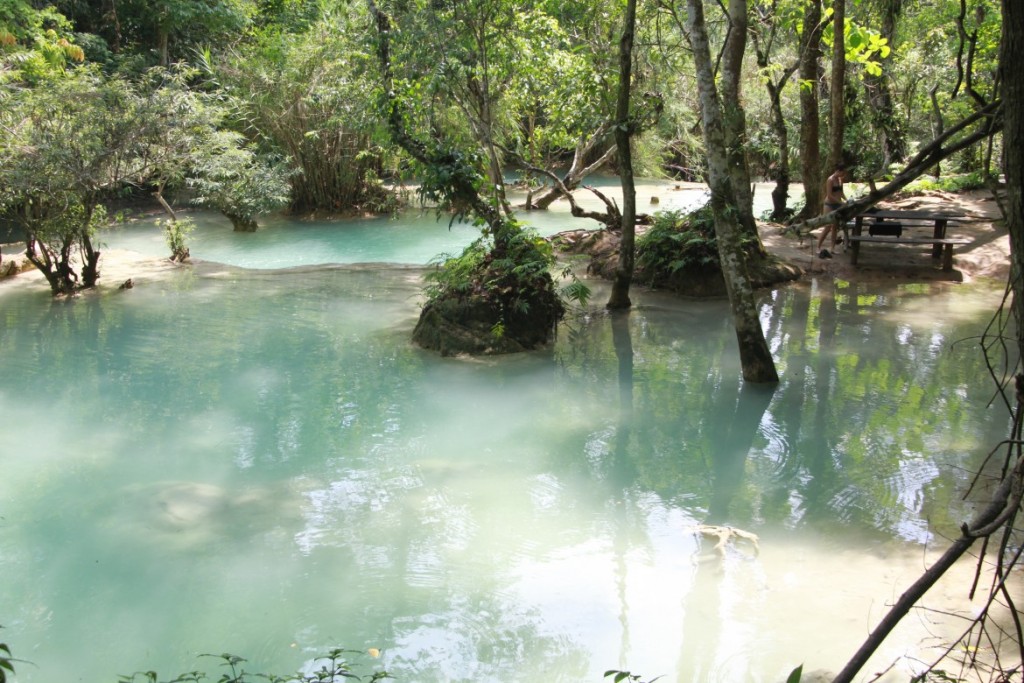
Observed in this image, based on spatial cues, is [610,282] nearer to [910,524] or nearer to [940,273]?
[940,273]

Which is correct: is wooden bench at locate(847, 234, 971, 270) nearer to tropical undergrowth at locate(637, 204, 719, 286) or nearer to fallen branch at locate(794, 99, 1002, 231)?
tropical undergrowth at locate(637, 204, 719, 286)

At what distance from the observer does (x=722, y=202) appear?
7.43 meters

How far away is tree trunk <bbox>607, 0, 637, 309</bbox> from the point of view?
9.71m

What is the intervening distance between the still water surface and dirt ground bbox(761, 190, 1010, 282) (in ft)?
4.42

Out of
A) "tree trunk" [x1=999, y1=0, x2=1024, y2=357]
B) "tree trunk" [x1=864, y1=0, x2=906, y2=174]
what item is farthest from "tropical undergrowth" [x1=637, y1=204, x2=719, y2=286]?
"tree trunk" [x1=999, y1=0, x2=1024, y2=357]

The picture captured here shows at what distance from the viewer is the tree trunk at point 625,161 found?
9711 mm

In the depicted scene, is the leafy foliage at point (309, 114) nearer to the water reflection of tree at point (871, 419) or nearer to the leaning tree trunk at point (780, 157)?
the leaning tree trunk at point (780, 157)

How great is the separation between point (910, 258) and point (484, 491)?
9.46m

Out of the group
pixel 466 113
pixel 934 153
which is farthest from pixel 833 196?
pixel 934 153

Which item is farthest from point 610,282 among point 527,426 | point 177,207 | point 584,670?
point 177,207

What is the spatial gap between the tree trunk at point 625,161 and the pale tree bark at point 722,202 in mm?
2234

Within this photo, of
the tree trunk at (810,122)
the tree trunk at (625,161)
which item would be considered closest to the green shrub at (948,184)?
the tree trunk at (810,122)

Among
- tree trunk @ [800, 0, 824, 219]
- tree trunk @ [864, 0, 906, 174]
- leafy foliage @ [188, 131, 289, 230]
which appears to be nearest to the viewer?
tree trunk @ [800, 0, 824, 219]

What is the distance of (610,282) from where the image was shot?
42.4ft
